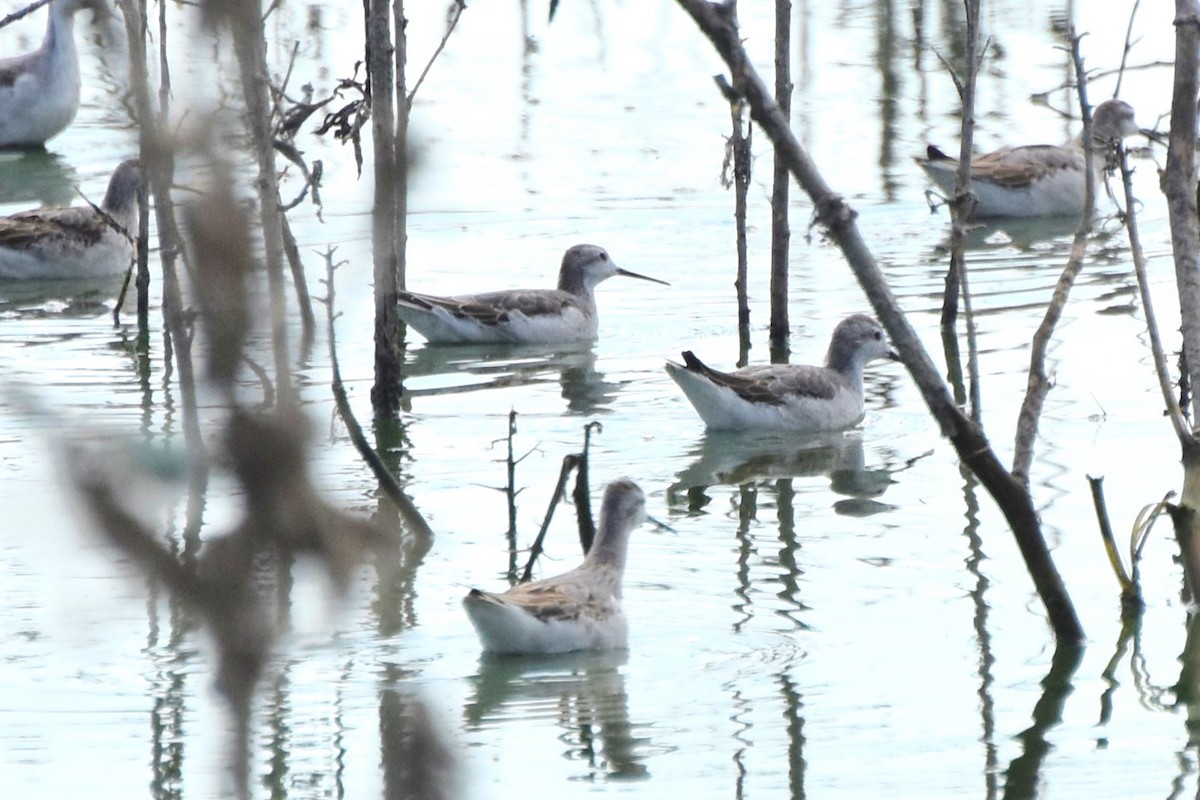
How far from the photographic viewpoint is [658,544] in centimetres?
784

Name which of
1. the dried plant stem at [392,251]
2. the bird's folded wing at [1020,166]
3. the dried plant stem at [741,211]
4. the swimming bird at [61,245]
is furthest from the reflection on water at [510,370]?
the bird's folded wing at [1020,166]

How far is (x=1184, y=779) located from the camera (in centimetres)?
534

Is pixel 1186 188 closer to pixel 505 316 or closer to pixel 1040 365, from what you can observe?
pixel 1040 365

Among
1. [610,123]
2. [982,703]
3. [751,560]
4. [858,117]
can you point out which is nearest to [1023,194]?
[858,117]

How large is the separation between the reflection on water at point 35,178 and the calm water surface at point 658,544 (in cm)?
7

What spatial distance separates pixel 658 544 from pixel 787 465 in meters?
1.79

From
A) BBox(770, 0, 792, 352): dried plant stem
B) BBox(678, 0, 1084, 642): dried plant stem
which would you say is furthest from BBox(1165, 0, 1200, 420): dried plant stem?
BBox(770, 0, 792, 352): dried plant stem

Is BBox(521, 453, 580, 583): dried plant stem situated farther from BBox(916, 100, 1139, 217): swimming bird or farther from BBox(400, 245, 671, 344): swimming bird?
BBox(916, 100, 1139, 217): swimming bird

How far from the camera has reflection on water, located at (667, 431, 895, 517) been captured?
8617 mm

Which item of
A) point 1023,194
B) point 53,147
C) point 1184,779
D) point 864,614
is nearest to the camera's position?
point 1184,779

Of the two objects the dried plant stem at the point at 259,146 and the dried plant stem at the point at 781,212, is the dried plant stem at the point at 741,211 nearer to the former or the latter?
the dried plant stem at the point at 781,212

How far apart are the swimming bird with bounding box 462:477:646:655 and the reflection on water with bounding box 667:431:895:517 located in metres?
1.65

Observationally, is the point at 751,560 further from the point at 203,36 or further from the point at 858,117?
the point at 858,117

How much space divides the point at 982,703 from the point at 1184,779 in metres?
0.79
